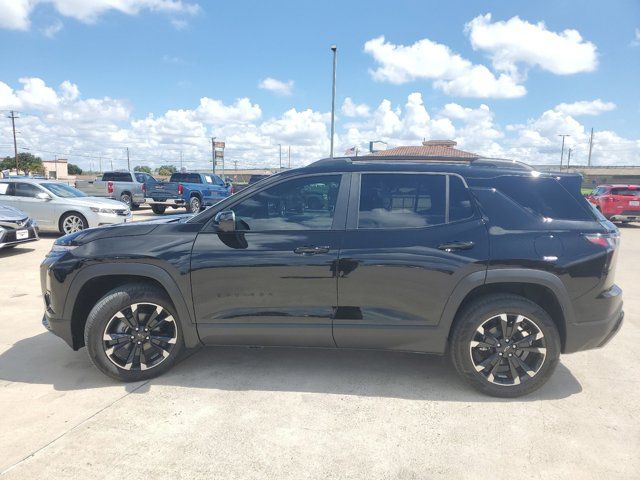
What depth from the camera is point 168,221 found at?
3.56 m

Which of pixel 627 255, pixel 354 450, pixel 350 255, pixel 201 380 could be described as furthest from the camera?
pixel 627 255

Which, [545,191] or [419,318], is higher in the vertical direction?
[545,191]

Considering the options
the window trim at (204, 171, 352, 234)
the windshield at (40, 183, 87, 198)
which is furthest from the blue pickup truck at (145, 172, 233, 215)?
the window trim at (204, 171, 352, 234)

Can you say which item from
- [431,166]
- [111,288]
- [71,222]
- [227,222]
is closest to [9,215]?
[71,222]

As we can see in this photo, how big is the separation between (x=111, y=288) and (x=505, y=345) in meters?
3.12

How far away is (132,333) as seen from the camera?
133 inches

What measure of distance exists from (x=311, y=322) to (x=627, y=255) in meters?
9.61

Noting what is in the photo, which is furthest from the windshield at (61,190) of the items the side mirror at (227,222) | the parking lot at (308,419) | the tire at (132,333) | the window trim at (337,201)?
the side mirror at (227,222)

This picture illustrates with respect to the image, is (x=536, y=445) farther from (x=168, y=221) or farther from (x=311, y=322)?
(x=168, y=221)

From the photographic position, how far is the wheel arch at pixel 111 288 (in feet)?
10.8

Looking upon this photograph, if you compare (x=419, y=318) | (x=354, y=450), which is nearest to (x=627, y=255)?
(x=419, y=318)

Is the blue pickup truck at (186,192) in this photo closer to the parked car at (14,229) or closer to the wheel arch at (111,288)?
the parked car at (14,229)

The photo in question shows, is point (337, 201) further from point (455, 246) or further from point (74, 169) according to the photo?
point (74, 169)

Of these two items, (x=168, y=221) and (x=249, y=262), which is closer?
(x=249, y=262)
